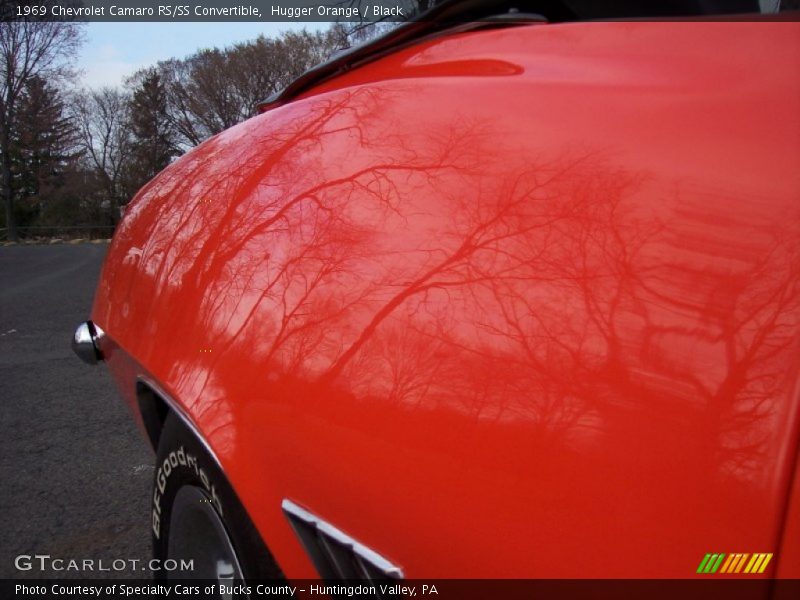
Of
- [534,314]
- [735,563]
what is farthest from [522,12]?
[735,563]

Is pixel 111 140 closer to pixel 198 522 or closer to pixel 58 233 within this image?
pixel 58 233

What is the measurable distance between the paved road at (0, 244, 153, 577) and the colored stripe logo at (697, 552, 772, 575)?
197 centimetres

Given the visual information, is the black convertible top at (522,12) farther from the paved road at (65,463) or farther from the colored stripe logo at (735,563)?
the paved road at (65,463)

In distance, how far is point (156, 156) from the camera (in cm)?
4247

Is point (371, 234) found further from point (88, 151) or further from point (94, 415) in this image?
point (88, 151)

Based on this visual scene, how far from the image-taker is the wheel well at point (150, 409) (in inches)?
67.2

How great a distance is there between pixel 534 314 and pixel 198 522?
936 millimetres

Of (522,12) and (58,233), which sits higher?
(522,12)

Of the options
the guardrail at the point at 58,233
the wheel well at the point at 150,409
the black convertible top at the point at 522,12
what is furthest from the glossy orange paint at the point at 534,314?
the guardrail at the point at 58,233

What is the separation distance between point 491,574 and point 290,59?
18118 millimetres

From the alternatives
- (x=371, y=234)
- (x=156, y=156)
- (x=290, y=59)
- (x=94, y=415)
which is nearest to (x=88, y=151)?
(x=156, y=156)

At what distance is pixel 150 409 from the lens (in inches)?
68.2

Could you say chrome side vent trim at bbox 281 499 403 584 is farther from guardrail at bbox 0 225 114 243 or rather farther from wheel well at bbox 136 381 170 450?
guardrail at bbox 0 225 114 243

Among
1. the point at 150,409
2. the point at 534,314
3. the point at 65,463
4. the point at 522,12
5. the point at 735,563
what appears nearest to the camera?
the point at 735,563
